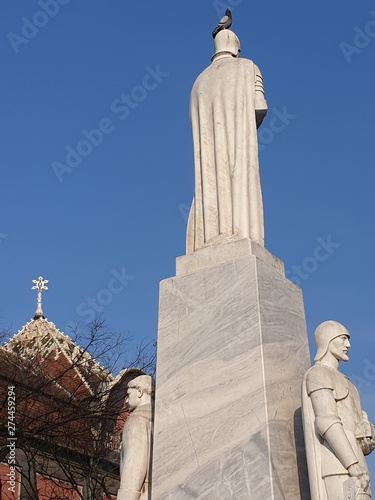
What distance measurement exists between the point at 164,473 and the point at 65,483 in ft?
51.8

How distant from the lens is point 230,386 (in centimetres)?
664

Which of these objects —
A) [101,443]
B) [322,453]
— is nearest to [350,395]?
[322,453]

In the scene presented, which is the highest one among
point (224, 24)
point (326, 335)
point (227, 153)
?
point (224, 24)

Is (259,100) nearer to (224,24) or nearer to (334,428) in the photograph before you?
(224,24)

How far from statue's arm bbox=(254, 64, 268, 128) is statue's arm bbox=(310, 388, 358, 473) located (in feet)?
11.3

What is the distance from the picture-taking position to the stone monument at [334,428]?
19.3ft

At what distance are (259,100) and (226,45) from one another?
3.43 ft

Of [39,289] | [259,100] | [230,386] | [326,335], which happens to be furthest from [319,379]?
[39,289]

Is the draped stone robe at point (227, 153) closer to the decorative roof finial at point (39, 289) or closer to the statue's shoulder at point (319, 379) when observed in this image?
the statue's shoulder at point (319, 379)

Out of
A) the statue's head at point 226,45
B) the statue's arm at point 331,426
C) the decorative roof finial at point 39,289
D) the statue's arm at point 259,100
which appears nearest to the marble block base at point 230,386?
the statue's arm at point 331,426

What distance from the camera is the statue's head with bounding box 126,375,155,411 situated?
25.1ft

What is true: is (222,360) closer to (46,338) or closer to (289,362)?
(289,362)

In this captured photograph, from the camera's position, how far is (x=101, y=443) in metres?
19.5

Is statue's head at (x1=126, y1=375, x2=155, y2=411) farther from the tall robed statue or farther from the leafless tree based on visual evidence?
the leafless tree
